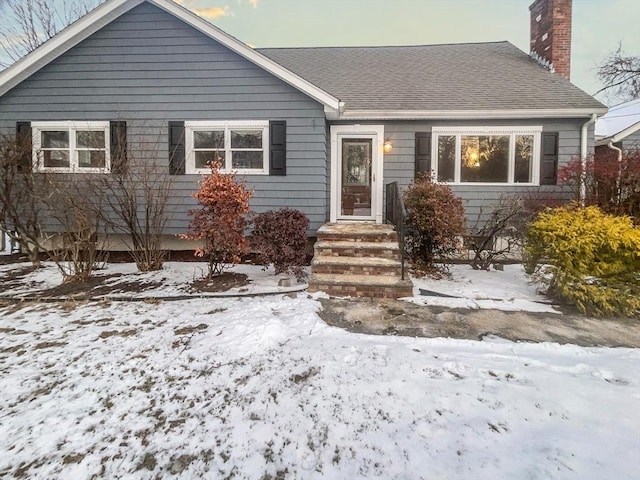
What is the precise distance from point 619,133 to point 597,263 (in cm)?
583

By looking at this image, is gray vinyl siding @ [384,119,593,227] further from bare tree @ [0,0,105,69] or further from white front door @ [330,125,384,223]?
bare tree @ [0,0,105,69]

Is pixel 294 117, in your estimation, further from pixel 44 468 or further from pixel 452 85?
pixel 44 468

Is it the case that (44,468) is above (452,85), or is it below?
below

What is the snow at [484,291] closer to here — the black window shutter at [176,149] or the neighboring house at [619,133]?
the neighboring house at [619,133]

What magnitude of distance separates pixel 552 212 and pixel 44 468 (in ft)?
21.2

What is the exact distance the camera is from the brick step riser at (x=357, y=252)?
5.69 m

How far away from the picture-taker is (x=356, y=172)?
8297 mm

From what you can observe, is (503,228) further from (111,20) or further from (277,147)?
(111,20)

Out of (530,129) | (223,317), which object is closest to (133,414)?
(223,317)

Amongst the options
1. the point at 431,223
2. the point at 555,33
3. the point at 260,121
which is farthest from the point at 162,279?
the point at 555,33

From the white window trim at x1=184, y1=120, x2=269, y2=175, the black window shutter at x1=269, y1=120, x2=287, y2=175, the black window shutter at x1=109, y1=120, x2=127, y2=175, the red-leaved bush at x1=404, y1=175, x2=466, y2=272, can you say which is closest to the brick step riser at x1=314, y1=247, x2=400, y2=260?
the red-leaved bush at x1=404, y1=175, x2=466, y2=272

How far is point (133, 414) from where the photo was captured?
2.43 meters

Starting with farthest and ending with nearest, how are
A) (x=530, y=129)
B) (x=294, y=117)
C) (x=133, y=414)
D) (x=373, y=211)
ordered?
1. (x=373, y=211)
2. (x=530, y=129)
3. (x=294, y=117)
4. (x=133, y=414)

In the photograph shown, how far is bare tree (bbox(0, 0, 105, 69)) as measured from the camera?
1566cm
